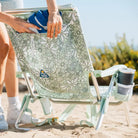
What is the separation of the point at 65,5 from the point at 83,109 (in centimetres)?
232

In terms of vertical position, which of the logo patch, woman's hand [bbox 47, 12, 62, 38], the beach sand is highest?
woman's hand [bbox 47, 12, 62, 38]

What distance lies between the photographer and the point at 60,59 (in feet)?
7.81

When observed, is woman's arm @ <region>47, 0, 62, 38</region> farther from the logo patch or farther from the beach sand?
the beach sand

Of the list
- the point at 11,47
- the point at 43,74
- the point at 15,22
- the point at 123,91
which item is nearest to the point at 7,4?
the point at 11,47

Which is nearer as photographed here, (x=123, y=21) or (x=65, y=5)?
(x=65, y=5)

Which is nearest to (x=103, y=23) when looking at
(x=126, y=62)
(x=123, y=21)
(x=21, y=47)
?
(x=123, y=21)

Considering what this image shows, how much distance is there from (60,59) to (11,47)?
27.0 inches

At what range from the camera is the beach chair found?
2.24 m

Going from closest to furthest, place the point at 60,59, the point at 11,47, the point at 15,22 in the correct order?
the point at 15,22 → the point at 60,59 → the point at 11,47

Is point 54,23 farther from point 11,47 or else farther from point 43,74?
point 11,47

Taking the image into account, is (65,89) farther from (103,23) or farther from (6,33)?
(103,23)

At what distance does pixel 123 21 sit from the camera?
6694cm

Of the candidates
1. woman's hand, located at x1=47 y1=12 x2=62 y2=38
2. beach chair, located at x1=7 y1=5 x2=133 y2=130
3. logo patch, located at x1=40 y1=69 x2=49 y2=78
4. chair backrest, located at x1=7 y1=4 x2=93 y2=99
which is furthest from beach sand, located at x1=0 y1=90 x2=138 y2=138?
woman's hand, located at x1=47 y1=12 x2=62 y2=38

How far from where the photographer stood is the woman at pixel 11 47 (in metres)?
2.12
